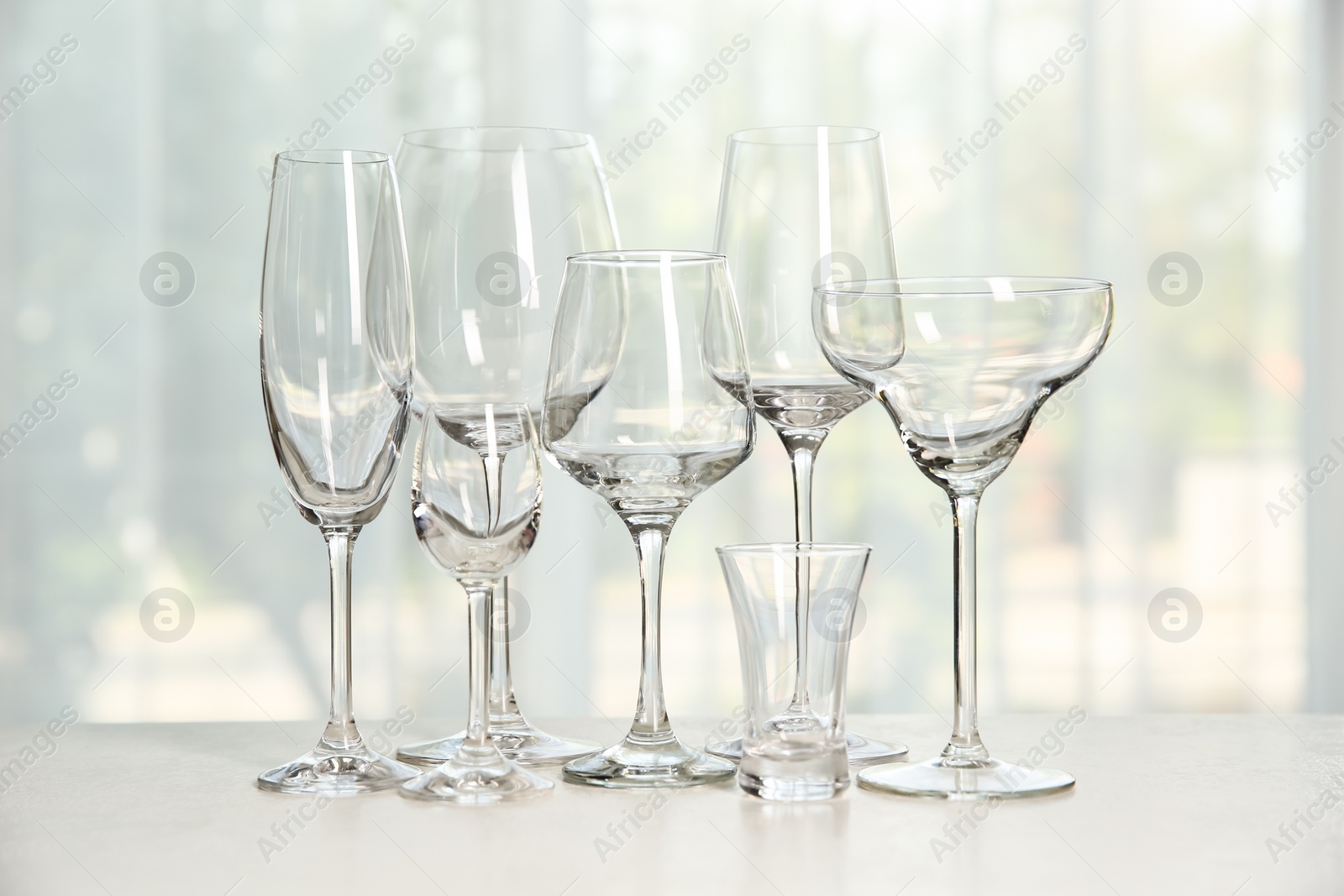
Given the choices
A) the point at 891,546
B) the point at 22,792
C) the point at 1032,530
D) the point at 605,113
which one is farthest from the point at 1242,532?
the point at 22,792

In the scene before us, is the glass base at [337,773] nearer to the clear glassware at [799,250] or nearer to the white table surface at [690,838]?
the white table surface at [690,838]

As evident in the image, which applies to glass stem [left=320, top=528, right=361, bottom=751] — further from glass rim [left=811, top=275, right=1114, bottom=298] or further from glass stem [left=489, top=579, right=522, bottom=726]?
glass rim [left=811, top=275, right=1114, bottom=298]

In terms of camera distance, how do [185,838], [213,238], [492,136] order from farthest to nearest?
[213,238]
[492,136]
[185,838]

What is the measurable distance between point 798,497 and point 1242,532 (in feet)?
5.23

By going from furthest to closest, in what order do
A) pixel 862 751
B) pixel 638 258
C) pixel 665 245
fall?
1. pixel 665 245
2. pixel 862 751
3. pixel 638 258

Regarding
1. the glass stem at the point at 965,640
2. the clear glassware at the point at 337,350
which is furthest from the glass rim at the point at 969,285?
the clear glassware at the point at 337,350

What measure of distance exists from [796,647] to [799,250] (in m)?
0.27

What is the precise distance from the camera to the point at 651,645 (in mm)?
696

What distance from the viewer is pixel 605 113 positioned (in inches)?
82.8

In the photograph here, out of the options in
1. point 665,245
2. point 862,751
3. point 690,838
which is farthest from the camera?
point 665,245

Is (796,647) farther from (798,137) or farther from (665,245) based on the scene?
(665,245)

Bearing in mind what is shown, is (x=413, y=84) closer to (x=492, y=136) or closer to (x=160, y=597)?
(x=160, y=597)

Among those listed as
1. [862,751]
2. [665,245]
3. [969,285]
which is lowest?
[862,751]

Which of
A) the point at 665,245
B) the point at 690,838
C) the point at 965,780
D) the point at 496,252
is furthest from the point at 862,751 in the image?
the point at 665,245
